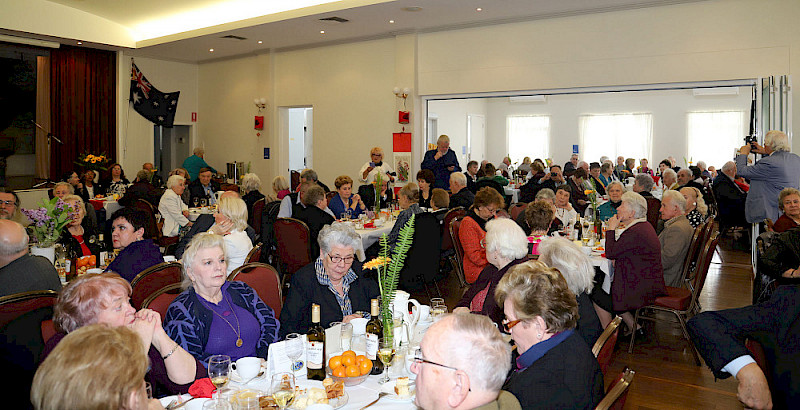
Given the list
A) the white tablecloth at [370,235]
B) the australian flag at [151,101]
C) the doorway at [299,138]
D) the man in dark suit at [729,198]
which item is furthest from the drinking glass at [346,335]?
the australian flag at [151,101]

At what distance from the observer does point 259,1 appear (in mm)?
10531

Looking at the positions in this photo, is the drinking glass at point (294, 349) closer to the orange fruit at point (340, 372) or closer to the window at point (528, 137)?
the orange fruit at point (340, 372)

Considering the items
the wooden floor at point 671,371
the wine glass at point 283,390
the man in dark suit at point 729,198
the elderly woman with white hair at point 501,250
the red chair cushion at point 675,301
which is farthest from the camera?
the man in dark suit at point 729,198

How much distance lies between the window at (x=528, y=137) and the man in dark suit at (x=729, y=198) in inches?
385

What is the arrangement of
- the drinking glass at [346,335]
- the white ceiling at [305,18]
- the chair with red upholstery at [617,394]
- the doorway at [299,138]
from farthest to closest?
the doorway at [299,138] → the white ceiling at [305,18] → the drinking glass at [346,335] → the chair with red upholstery at [617,394]

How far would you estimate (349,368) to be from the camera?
2.38 m

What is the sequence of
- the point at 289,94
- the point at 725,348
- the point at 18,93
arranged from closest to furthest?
the point at 725,348 → the point at 18,93 → the point at 289,94

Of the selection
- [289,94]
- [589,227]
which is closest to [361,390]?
[589,227]

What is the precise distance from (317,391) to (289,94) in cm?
1144

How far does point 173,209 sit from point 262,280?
4.55 meters

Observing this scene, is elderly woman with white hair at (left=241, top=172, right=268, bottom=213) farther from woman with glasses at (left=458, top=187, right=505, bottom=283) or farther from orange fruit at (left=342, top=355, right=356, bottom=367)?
orange fruit at (left=342, top=355, right=356, bottom=367)

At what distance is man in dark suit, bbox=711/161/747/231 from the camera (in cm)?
932

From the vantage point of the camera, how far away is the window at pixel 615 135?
1780 cm

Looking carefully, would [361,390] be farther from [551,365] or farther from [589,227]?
[589,227]
